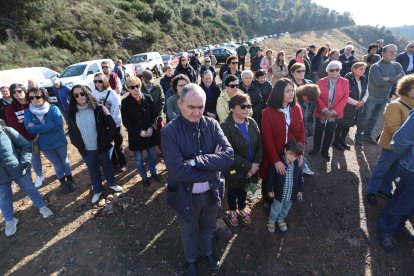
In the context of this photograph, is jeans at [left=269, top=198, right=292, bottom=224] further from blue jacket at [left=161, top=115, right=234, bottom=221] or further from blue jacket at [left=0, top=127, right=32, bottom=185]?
blue jacket at [left=0, top=127, right=32, bottom=185]

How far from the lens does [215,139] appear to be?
2504 mm

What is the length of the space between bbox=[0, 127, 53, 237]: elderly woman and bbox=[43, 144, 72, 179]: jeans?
2.00ft

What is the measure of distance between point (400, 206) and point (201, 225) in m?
2.51

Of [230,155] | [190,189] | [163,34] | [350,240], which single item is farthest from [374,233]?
[163,34]

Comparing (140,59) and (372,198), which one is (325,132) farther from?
(140,59)

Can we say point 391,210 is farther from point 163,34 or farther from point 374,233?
point 163,34

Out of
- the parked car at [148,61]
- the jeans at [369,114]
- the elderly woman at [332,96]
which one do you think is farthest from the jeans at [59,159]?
the parked car at [148,61]

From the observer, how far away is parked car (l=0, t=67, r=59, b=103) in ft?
32.3

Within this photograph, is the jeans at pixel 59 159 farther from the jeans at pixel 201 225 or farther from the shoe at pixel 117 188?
the jeans at pixel 201 225

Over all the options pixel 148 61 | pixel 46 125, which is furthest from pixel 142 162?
pixel 148 61

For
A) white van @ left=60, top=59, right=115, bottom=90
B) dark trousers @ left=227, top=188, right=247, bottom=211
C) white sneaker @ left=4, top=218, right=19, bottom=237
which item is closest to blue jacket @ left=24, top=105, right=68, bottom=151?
white sneaker @ left=4, top=218, right=19, bottom=237

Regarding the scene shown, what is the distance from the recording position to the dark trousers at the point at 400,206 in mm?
2881

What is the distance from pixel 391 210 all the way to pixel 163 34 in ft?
103

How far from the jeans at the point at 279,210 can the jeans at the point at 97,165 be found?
2817 millimetres
